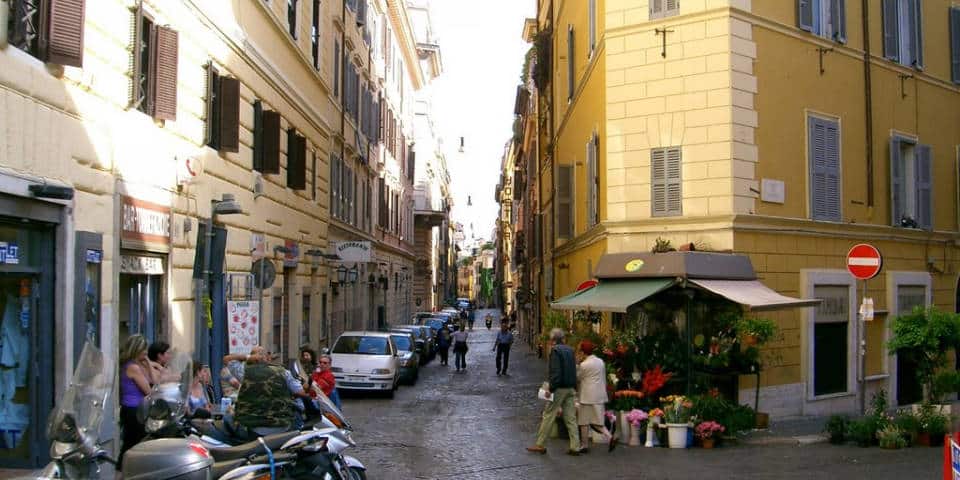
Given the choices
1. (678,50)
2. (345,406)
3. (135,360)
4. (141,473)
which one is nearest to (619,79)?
(678,50)

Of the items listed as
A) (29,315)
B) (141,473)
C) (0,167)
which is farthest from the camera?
(29,315)

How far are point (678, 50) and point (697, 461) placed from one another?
23.6 feet

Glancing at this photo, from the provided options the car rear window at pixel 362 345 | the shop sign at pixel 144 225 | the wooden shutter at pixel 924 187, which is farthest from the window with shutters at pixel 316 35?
the wooden shutter at pixel 924 187

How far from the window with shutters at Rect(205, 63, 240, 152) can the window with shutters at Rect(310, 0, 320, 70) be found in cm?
825

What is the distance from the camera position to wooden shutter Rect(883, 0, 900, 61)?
18.5m

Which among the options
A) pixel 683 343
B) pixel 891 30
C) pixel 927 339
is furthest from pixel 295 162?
pixel 927 339

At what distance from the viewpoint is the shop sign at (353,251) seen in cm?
2662

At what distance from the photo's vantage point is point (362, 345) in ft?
75.3

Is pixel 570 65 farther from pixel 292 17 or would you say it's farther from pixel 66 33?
pixel 66 33

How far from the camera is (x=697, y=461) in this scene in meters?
12.3

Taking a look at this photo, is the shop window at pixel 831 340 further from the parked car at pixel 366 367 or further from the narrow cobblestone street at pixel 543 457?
the parked car at pixel 366 367

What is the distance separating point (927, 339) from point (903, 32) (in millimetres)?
7869

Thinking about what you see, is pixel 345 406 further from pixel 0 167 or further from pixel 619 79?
pixel 0 167

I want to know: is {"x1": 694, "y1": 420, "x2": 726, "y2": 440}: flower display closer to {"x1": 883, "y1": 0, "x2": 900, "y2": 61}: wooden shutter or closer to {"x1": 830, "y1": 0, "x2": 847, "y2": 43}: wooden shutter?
{"x1": 830, "y1": 0, "x2": 847, "y2": 43}: wooden shutter
